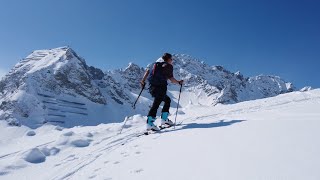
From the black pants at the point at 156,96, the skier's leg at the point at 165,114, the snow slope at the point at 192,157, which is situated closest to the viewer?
the snow slope at the point at 192,157

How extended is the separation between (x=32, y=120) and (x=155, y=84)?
20072cm

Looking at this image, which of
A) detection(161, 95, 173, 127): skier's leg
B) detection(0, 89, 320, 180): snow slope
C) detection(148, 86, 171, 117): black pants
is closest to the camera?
detection(0, 89, 320, 180): snow slope

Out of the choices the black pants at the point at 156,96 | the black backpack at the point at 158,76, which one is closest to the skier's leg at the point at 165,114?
the black pants at the point at 156,96

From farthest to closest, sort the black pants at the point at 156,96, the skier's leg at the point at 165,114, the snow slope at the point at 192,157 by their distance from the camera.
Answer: the skier's leg at the point at 165,114
the black pants at the point at 156,96
the snow slope at the point at 192,157

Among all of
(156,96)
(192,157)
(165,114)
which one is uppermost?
(156,96)

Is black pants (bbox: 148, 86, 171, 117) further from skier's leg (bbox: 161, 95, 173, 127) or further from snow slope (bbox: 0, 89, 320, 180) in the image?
snow slope (bbox: 0, 89, 320, 180)

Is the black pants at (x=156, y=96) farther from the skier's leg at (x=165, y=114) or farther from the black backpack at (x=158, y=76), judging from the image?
the skier's leg at (x=165, y=114)

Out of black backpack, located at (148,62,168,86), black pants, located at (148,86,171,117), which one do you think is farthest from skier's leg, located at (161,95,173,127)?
black backpack, located at (148,62,168,86)

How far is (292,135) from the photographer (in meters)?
6.25

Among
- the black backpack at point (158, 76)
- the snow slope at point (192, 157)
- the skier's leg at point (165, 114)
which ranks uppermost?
the black backpack at point (158, 76)

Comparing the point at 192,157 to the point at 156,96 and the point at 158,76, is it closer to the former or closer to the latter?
the point at 156,96

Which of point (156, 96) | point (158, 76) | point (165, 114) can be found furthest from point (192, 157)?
point (165, 114)

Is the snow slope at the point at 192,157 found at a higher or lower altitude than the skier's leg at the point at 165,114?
lower

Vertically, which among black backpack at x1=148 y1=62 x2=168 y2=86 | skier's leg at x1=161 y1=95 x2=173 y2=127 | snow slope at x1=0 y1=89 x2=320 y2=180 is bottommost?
snow slope at x1=0 y1=89 x2=320 y2=180
